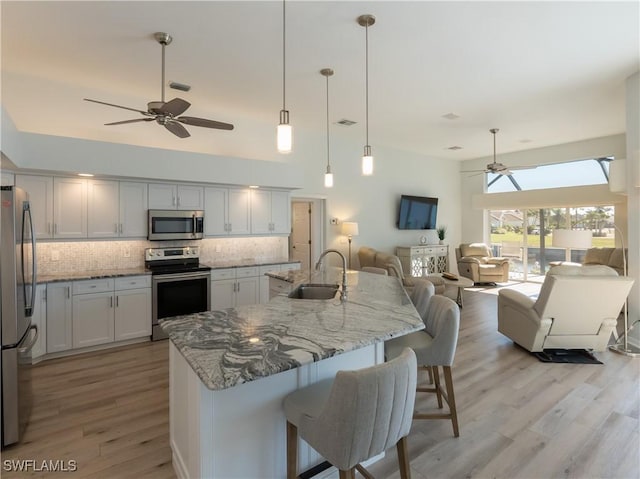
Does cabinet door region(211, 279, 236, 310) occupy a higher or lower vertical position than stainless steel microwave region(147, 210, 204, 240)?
lower

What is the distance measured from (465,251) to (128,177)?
309 inches

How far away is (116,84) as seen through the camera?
432 cm

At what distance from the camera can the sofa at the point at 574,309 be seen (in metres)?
3.59

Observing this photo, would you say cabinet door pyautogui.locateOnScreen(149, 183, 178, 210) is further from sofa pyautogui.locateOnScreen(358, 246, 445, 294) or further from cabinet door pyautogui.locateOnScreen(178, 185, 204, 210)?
sofa pyautogui.locateOnScreen(358, 246, 445, 294)

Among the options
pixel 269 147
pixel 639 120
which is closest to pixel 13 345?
pixel 269 147

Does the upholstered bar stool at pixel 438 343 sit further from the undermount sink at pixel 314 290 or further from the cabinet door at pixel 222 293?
the cabinet door at pixel 222 293

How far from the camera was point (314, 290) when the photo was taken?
3242 millimetres

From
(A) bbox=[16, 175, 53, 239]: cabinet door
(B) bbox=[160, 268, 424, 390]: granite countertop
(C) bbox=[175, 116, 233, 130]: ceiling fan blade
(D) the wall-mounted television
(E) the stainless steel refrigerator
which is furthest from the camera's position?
(D) the wall-mounted television

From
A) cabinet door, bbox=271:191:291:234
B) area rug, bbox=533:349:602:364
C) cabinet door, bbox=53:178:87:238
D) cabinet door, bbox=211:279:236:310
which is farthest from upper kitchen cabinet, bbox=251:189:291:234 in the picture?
area rug, bbox=533:349:602:364

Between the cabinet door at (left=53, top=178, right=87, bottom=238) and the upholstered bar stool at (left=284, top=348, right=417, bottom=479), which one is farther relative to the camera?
the cabinet door at (left=53, top=178, right=87, bottom=238)

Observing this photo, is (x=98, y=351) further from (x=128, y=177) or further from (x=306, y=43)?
(x=306, y=43)

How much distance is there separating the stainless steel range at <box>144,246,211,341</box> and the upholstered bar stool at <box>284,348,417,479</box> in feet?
Answer: 11.6

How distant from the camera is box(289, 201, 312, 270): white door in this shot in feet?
23.0

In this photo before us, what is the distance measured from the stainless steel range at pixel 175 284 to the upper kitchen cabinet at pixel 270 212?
3.85ft
